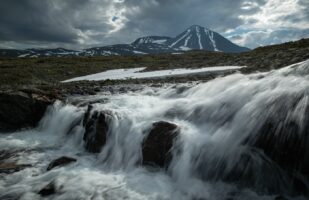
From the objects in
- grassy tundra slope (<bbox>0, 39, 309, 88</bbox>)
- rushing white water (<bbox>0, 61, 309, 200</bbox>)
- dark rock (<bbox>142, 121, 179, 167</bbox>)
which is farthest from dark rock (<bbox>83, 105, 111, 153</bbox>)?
grassy tundra slope (<bbox>0, 39, 309, 88</bbox>)

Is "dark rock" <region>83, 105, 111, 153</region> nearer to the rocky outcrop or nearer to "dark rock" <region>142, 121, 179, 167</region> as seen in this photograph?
"dark rock" <region>142, 121, 179, 167</region>

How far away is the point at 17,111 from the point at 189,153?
1076cm

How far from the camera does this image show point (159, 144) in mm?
8688

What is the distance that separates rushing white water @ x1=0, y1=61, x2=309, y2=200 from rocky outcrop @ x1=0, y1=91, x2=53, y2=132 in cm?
289

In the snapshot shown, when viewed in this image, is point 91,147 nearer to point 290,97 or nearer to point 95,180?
point 95,180

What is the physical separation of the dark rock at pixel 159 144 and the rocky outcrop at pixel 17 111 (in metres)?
8.63

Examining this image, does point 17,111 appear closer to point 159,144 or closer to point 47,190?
point 47,190

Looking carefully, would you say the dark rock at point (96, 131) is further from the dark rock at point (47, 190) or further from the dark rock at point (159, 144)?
the dark rock at point (47, 190)

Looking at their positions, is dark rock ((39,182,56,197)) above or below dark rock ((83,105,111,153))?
below

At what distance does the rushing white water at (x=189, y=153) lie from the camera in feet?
22.4

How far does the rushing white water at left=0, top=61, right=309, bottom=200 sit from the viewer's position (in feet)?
22.4

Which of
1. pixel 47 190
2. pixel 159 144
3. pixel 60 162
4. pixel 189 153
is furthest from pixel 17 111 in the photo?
pixel 189 153

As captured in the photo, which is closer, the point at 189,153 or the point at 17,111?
the point at 189,153

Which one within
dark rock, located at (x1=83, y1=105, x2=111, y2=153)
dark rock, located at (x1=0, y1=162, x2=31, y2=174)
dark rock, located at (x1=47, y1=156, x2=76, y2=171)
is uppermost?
dark rock, located at (x1=83, y1=105, x2=111, y2=153)
